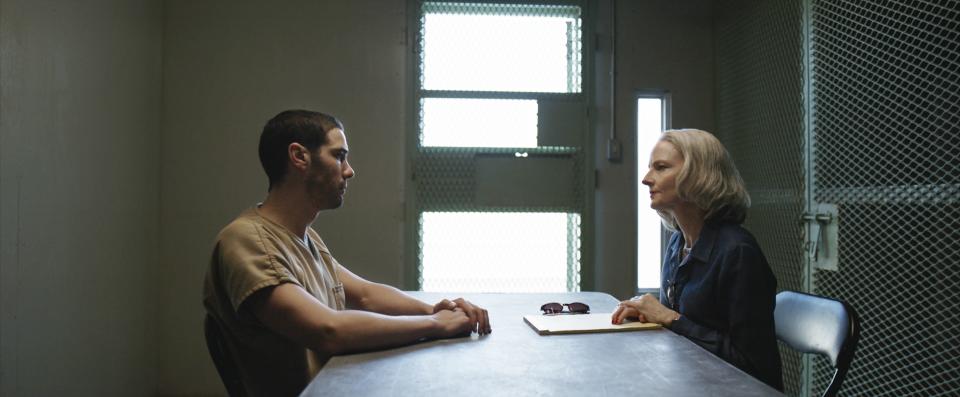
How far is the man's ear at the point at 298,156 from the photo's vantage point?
1.74m

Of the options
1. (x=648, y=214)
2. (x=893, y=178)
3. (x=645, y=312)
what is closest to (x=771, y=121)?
(x=893, y=178)

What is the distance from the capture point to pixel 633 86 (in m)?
3.71

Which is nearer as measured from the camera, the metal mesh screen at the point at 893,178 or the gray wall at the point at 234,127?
the metal mesh screen at the point at 893,178

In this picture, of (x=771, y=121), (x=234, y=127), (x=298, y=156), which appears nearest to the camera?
(x=298, y=156)

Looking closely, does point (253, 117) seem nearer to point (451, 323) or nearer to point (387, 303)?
point (387, 303)

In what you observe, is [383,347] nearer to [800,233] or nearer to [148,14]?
[800,233]

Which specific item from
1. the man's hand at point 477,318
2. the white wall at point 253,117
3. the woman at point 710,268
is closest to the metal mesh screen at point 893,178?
the woman at point 710,268

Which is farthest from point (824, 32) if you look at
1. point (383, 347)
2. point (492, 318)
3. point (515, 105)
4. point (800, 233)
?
point (383, 347)

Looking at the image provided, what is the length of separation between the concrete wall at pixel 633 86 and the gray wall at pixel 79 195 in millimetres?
2647

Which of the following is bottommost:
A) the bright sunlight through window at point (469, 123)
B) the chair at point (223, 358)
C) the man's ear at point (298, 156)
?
the chair at point (223, 358)

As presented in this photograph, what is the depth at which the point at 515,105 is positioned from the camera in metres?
3.67

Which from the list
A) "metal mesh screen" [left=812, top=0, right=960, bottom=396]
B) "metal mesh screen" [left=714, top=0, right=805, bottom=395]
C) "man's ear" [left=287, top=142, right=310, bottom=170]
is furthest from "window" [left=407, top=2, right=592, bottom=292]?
"man's ear" [left=287, top=142, right=310, bottom=170]

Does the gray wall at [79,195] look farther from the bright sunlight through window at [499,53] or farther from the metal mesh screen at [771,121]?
the metal mesh screen at [771,121]

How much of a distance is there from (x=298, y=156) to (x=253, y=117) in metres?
2.04
